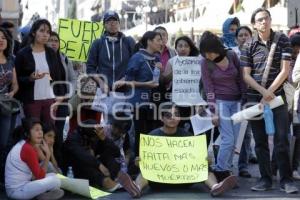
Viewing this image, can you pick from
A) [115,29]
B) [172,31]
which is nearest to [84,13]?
[172,31]

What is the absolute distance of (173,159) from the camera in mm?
6992

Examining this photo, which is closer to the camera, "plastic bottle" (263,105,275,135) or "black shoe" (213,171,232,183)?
"plastic bottle" (263,105,275,135)

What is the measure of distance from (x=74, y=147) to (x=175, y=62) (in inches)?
63.9

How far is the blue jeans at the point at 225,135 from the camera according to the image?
7031 mm

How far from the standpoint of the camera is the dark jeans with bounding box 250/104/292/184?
266 inches

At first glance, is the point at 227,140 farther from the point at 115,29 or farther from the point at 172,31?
the point at 172,31

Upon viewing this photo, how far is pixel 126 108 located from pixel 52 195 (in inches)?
66.6

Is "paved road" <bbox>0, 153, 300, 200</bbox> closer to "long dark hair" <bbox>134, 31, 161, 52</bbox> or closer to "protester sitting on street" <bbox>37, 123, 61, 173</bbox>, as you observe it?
"protester sitting on street" <bbox>37, 123, 61, 173</bbox>

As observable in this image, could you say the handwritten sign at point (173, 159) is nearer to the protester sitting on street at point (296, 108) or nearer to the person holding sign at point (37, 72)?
the protester sitting on street at point (296, 108)

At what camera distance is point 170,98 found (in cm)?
785

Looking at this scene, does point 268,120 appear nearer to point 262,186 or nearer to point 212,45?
point 262,186

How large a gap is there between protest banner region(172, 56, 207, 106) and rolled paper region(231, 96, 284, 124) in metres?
0.91

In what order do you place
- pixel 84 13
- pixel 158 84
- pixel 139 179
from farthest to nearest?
pixel 84 13, pixel 158 84, pixel 139 179

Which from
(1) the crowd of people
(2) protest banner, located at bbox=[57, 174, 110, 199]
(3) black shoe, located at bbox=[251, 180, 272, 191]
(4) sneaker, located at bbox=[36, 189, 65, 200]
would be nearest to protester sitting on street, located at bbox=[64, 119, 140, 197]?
(1) the crowd of people
